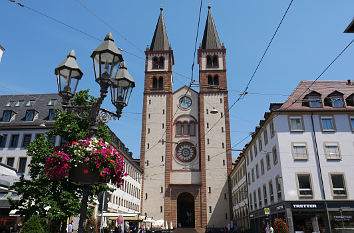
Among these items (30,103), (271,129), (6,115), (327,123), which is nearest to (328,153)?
(327,123)

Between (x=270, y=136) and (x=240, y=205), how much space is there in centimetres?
1816

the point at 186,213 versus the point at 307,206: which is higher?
the point at 186,213

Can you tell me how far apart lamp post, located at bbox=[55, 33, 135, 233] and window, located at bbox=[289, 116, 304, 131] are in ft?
73.5

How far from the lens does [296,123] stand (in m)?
26.9

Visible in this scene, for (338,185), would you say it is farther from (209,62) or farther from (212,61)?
(209,62)

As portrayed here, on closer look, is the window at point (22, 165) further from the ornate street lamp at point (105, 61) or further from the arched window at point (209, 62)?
the arched window at point (209, 62)

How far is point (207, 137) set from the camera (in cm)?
5256

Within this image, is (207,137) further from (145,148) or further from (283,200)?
(283,200)

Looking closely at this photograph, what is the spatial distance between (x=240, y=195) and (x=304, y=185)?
1932 centimetres

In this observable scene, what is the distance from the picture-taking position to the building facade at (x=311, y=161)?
945 inches

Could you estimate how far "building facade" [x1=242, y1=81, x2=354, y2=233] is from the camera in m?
24.0

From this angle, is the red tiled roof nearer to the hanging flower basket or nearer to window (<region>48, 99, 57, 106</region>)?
the hanging flower basket

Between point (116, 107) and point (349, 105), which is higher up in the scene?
point (349, 105)

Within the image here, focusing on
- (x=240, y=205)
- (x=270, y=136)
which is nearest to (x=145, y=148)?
(x=240, y=205)
